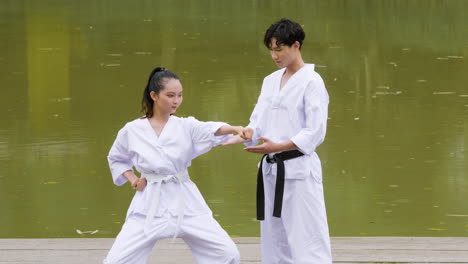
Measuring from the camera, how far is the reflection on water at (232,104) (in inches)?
276

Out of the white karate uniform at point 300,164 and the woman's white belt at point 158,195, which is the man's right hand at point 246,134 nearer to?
the white karate uniform at point 300,164

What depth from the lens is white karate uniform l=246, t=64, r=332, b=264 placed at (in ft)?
13.6

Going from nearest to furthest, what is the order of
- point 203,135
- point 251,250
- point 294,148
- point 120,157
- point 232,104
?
point 294,148, point 203,135, point 120,157, point 251,250, point 232,104

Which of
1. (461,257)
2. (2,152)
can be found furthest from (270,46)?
(2,152)

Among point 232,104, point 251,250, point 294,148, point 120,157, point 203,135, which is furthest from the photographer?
point 232,104

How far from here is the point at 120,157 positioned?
171 inches

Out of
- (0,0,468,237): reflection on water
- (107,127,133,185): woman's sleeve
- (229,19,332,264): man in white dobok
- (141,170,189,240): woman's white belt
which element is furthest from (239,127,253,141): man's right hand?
(0,0,468,237): reflection on water

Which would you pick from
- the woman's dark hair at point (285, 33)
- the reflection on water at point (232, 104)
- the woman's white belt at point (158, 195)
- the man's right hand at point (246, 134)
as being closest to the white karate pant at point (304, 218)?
the man's right hand at point (246, 134)

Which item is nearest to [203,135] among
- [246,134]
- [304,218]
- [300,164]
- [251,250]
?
[246,134]

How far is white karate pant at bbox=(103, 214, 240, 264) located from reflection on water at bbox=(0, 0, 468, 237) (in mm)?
2183

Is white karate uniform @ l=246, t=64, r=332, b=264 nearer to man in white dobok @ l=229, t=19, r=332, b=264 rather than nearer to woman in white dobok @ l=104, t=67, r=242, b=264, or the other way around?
man in white dobok @ l=229, t=19, r=332, b=264

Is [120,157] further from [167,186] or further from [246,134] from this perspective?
[246,134]

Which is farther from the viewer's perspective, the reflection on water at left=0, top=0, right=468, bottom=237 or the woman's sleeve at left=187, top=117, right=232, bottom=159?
the reflection on water at left=0, top=0, right=468, bottom=237

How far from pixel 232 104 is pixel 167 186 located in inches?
257
